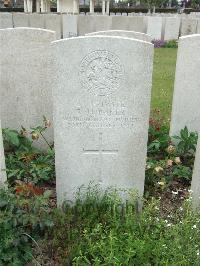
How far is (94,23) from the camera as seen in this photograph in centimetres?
1444

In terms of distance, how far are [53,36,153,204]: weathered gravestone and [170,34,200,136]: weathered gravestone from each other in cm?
148

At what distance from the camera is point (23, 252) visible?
3.10 metres

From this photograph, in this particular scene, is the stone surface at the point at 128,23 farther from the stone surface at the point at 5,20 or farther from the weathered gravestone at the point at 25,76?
the weathered gravestone at the point at 25,76

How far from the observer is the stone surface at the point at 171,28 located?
51.4 ft

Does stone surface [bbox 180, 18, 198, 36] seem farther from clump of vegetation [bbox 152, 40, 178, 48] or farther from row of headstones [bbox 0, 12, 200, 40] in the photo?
row of headstones [bbox 0, 12, 200, 40]

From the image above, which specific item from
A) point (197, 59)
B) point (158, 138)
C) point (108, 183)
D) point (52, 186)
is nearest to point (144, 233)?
point (108, 183)

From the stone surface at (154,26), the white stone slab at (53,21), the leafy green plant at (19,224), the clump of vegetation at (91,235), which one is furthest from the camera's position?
the stone surface at (154,26)

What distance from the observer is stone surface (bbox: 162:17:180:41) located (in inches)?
617

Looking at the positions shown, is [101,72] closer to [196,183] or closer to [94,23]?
[196,183]

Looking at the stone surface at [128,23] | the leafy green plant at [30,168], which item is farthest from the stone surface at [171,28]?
the leafy green plant at [30,168]

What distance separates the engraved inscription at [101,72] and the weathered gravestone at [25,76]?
1547mm

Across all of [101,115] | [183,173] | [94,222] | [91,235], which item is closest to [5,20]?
[183,173]

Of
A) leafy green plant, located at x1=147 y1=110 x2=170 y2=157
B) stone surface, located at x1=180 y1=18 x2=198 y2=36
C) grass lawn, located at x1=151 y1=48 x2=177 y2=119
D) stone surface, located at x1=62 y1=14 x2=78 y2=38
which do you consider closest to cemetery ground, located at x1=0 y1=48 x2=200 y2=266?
leafy green plant, located at x1=147 y1=110 x2=170 y2=157

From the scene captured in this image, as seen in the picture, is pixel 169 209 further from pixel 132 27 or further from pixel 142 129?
pixel 132 27
